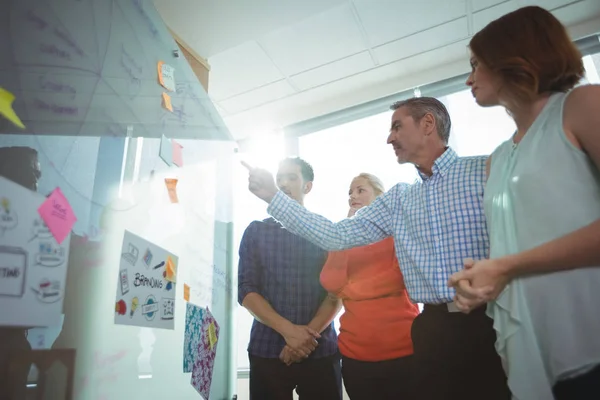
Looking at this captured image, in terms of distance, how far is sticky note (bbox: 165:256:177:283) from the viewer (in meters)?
1.08

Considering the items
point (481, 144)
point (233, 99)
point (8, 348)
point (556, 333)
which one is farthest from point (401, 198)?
point (233, 99)

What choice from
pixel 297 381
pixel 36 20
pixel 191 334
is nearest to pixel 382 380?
pixel 297 381

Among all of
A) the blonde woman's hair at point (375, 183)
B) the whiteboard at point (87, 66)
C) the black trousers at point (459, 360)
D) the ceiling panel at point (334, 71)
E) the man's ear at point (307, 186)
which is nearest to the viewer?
the whiteboard at point (87, 66)

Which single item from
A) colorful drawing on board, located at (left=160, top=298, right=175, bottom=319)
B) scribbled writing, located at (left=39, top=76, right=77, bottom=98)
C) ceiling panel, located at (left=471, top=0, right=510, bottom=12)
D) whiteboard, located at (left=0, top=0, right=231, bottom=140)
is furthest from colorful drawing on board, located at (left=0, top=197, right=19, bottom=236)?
ceiling panel, located at (left=471, top=0, right=510, bottom=12)

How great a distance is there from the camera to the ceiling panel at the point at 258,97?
108 inches

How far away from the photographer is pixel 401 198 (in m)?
1.07

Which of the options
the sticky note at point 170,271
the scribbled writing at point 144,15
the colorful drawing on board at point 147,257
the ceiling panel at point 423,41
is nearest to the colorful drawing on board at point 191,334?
the sticky note at point 170,271

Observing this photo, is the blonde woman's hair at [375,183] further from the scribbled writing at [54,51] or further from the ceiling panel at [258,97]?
the ceiling panel at [258,97]

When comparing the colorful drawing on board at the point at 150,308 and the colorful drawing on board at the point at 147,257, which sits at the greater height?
the colorful drawing on board at the point at 147,257

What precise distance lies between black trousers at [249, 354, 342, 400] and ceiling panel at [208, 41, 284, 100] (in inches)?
73.8

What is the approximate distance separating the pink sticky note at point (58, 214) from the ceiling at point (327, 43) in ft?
5.31

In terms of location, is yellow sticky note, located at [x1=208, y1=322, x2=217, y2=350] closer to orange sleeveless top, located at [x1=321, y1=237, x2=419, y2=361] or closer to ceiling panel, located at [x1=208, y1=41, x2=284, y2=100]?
orange sleeveless top, located at [x1=321, y1=237, x2=419, y2=361]

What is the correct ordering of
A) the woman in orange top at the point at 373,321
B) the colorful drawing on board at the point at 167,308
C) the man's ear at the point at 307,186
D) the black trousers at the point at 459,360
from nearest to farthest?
the black trousers at the point at 459,360
the colorful drawing on board at the point at 167,308
the woman in orange top at the point at 373,321
the man's ear at the point at 307,186

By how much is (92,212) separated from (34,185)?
154 mm
